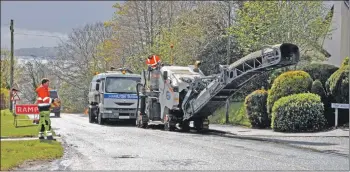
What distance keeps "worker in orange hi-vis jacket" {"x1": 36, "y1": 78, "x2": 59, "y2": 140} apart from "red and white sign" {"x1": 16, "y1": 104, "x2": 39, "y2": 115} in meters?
0.19

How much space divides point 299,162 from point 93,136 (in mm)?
6553

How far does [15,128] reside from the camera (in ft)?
23.6

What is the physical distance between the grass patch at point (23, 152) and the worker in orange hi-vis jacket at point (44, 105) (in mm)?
235

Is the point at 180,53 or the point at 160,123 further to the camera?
the point at 180,53

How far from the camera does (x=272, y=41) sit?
23750 millimetres

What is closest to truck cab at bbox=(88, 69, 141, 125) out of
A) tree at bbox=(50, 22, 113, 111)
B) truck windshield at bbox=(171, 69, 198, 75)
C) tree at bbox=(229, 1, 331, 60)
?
truck windshield at bbox=(171, 69, 198, 75)

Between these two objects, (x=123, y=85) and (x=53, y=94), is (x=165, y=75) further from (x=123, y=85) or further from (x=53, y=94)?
(x=53, y=94)

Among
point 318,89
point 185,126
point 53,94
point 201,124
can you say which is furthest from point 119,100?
point 53,94

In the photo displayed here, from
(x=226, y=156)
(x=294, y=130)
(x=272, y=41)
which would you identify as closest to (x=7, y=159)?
(x=226, y=156)

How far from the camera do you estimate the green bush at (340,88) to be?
63.1ft

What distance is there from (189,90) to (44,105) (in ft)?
34.6

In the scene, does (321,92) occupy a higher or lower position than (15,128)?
higher

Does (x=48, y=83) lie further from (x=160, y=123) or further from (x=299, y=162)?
(x=160, y=123)

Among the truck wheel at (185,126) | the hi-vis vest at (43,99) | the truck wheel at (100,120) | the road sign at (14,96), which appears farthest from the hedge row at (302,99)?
the road sign at (14,96)
